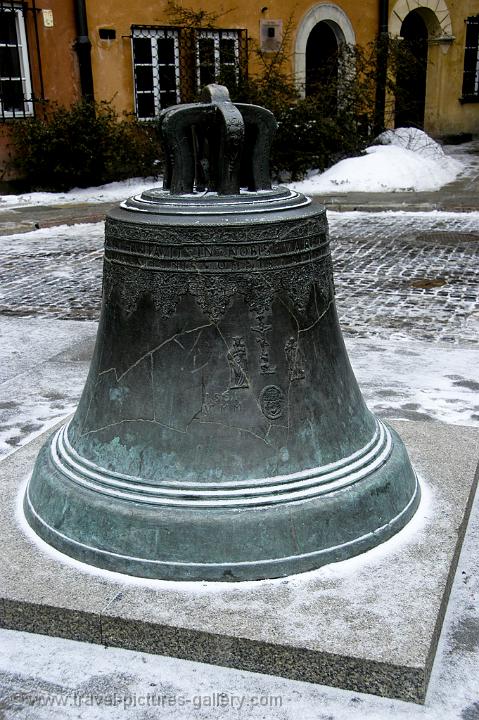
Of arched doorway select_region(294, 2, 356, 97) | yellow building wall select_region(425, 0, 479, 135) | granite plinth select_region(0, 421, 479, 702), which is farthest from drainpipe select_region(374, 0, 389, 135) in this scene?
granite plinth select_region(0, 421, 479, 702)

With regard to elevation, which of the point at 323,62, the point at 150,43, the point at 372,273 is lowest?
the point at 372,273

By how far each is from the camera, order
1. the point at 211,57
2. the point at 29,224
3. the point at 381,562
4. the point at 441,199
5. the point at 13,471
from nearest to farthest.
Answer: the point at 381,562 < the point at 13,471 < the point at 29,224 < the point at 441,199 < the point at 211,57

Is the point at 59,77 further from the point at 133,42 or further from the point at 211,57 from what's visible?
the point at 211,57

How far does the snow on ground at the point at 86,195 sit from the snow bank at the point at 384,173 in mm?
2753

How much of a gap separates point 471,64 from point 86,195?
13098 millimetres

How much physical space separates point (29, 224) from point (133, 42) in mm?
5322

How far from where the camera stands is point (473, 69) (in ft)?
74.0

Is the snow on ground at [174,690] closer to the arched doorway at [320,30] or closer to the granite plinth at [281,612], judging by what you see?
the granite plinth at [281,612]

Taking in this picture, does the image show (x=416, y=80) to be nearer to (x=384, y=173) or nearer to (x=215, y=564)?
(x=384, y=173)

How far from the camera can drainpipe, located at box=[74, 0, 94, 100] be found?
13969 millimetres

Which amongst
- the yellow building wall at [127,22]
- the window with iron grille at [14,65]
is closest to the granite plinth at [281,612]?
the window with iron grille at [14,65]

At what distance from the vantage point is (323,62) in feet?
56.7

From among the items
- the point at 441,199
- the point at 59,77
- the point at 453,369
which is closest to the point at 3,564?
the point at 453,369

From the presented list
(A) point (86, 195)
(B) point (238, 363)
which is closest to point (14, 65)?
(A) point (86, 195)
